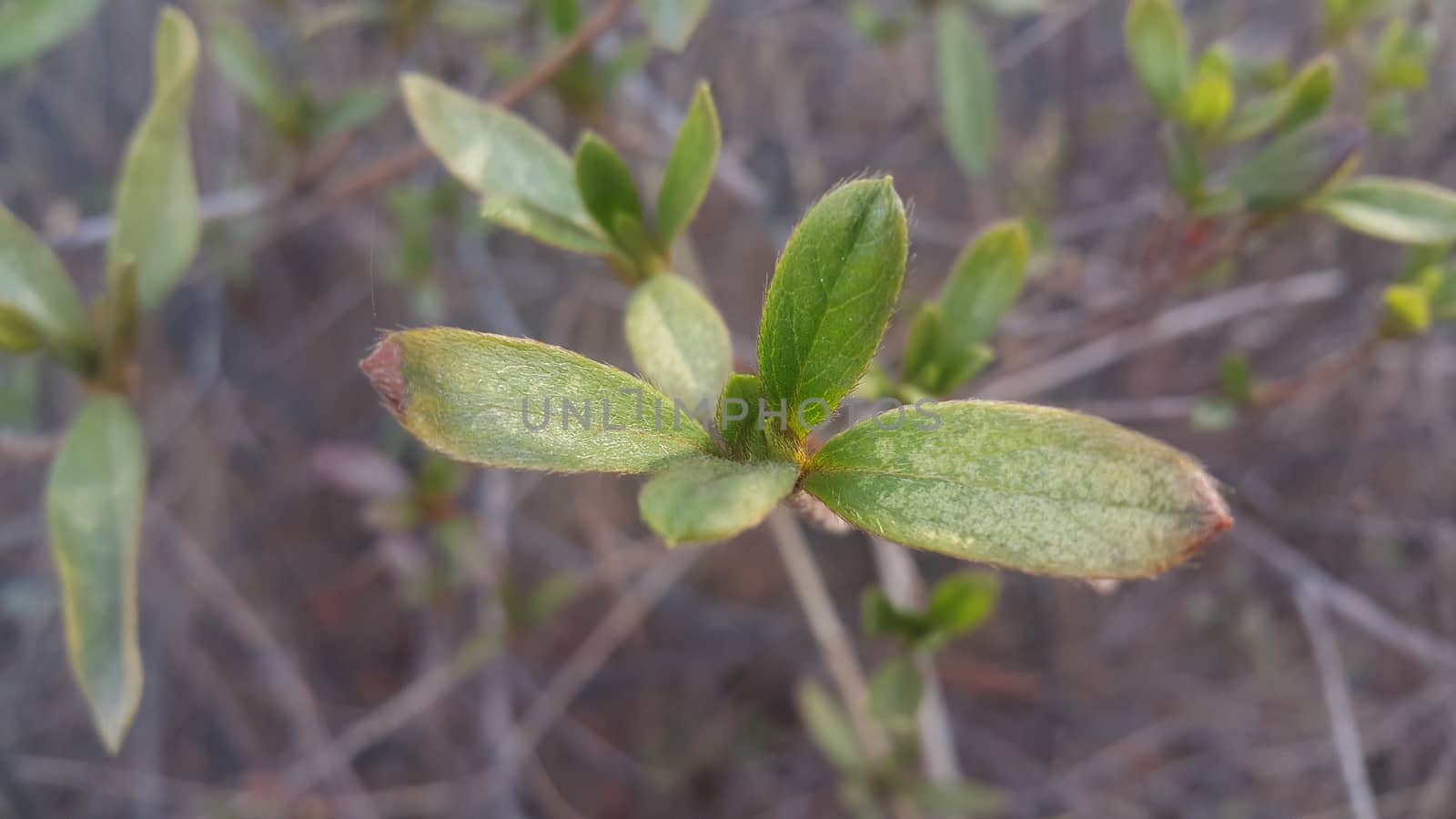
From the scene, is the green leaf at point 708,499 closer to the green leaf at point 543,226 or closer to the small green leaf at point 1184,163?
the green leaf at point 543,226

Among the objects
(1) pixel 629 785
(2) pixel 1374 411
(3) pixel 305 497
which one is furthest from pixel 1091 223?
(3) pixel 305 497

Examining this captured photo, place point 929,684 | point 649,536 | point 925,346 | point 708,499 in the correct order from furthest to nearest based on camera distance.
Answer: point 649,536 → point 929,684 → point 925,346 → point 708,499

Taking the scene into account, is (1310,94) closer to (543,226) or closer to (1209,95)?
(1209,95)

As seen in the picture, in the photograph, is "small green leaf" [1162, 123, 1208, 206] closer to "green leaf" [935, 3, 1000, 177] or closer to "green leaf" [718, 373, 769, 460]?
"green leaf" [935, 3, 1000, 177]

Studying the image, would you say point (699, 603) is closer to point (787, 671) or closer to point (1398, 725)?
point (787, 671)

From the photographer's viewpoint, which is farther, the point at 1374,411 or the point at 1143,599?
the point at 1143,599

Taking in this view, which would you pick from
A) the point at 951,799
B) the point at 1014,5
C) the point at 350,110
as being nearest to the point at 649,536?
the point at 951,799

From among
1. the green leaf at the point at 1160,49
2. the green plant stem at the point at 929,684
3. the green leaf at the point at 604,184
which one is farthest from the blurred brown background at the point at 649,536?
the green leaf at the point at 604,184
